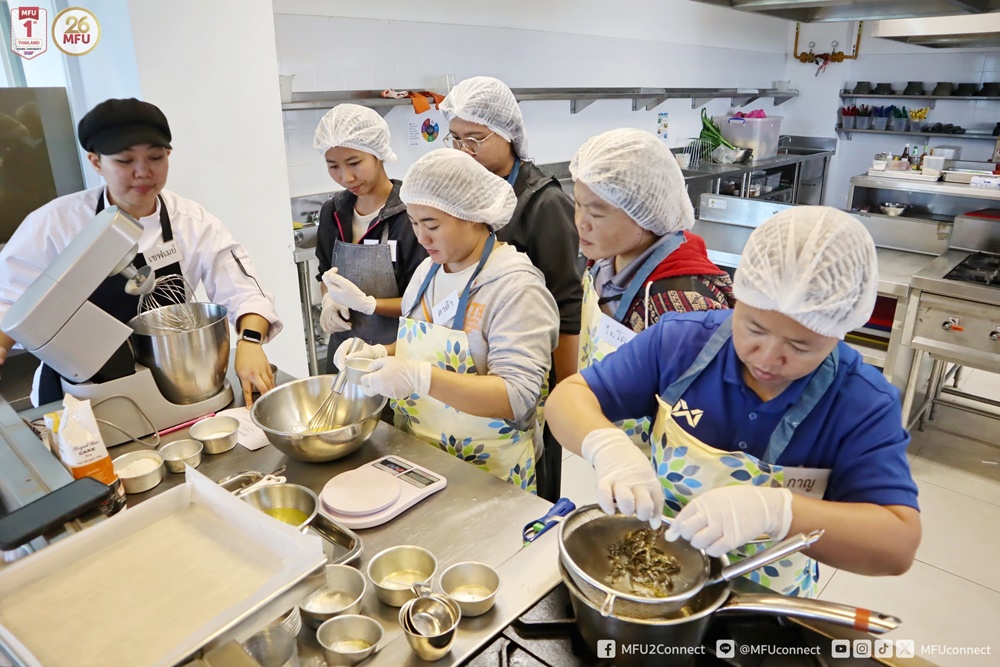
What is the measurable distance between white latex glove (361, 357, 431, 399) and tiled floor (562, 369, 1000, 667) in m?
1.51

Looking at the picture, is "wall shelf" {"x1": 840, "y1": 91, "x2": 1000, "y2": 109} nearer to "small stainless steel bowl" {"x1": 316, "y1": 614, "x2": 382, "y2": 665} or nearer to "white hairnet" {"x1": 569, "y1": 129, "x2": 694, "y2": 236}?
"white hairnet" {"x1": 569, "y1": 129, "x2": 694, "y2": 236}

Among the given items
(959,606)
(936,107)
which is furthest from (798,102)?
(959,606)

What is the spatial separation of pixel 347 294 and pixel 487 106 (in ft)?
2.41

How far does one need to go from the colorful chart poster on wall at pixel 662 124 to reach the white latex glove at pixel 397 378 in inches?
192

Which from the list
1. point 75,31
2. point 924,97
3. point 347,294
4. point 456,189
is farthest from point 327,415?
point 924,97

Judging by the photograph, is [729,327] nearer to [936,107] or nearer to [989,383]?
[989,383]

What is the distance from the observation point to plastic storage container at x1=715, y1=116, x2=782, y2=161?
5660mm

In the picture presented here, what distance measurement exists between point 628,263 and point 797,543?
80 centimetres

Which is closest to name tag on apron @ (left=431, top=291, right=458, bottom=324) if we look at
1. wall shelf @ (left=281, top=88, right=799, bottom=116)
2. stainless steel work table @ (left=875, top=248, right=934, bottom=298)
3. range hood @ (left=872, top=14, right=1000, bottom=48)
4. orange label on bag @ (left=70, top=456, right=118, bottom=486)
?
orange label on bag @ (left=70, top=456, right=118, bottom=486)

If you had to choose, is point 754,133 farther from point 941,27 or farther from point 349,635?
point 349,635

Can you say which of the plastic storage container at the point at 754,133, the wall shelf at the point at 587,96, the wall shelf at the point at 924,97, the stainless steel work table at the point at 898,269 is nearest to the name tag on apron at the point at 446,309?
the wall shelf at the point at 587,96

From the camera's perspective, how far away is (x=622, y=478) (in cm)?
98

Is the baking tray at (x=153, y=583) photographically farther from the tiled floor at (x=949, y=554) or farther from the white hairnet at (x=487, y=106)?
the tiled floor at (x=949, y=554)

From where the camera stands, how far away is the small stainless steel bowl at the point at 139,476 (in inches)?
48.8
